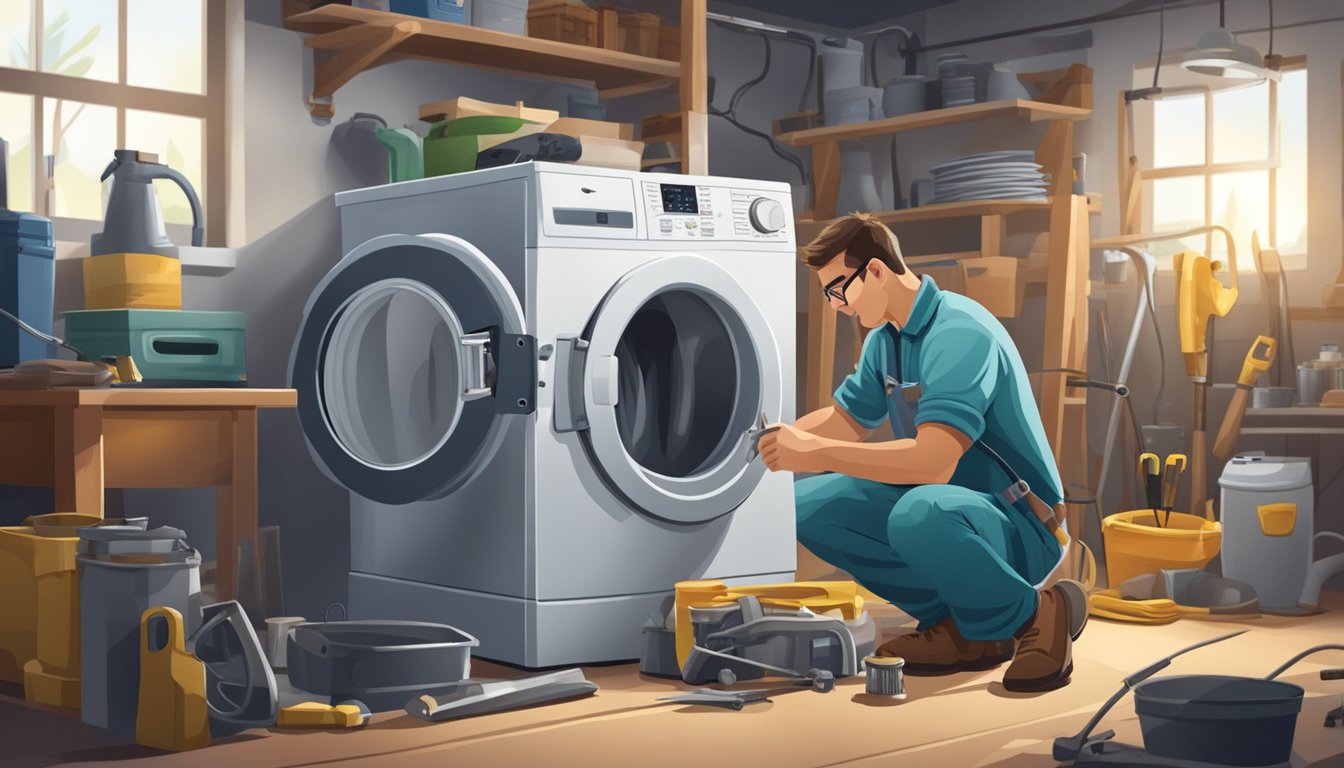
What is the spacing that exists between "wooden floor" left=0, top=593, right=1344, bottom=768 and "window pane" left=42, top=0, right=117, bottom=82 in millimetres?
1560

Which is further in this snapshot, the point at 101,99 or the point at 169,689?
the point at 101,99

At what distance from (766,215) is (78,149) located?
66.5 inches

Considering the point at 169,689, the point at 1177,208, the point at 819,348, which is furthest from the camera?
the point at 1177,208

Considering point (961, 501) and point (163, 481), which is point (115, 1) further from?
point (961, 501)

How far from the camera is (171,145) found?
3.62 meters

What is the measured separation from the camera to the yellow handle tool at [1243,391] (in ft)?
14.8

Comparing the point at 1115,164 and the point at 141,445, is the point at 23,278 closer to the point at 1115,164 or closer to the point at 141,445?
the point at 141,445

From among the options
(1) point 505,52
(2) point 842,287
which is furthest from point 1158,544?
(1) point 505,52

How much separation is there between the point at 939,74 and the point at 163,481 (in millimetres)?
3230

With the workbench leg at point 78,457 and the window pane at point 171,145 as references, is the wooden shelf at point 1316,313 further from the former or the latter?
the workbench leg at point 78,457

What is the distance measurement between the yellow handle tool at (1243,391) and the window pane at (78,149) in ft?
11.0

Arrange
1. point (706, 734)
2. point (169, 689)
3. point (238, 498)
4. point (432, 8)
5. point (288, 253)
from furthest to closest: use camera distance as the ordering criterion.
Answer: point (288, 253) → point (432, 8) → point (238, 498) → point (706, 734) → point (169, 689)

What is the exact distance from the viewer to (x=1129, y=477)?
518 centimetres

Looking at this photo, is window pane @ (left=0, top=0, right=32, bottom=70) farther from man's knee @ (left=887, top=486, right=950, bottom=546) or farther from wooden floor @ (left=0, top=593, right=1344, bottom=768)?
man's knee @ (left=887, top=486, right=950, bottom=546)
